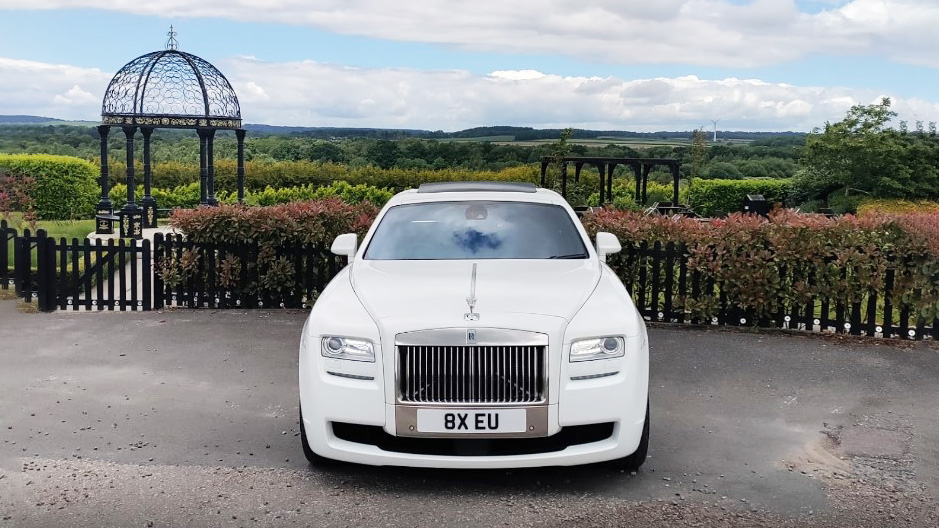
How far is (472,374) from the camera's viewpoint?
16.0 ft

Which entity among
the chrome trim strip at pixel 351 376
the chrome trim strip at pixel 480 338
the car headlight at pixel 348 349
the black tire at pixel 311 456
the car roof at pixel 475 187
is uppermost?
the car roof at pixel 475 187

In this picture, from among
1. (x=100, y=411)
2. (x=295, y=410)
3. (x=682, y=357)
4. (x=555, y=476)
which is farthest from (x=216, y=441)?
(x=682, y=357)

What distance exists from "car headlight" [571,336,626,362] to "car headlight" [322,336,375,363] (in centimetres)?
113

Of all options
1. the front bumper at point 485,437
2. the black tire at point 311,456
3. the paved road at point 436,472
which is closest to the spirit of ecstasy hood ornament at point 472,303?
the front bumper at point 485,437

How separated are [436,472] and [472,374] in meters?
0.96

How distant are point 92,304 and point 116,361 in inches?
133

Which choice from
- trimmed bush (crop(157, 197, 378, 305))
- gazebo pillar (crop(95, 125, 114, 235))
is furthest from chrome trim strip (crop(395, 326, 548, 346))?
gazebo pillar (crop(95, 125, 114, 235))

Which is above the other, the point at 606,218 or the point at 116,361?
the point at 606,218

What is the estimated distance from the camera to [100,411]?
22.8ft

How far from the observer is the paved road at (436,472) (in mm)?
4957

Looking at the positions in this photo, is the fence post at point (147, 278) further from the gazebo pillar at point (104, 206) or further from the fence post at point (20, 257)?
the gazebo pillar at point (104, 206)

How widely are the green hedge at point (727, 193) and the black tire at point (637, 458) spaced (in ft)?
96.0

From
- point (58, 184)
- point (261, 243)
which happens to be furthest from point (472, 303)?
point (58, 184)

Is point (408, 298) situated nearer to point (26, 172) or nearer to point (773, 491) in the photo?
point (773, 491)
